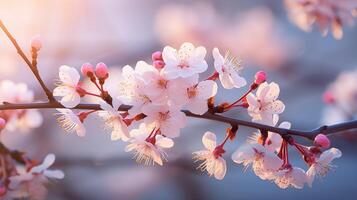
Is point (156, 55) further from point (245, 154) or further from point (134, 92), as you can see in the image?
point (245, 154)

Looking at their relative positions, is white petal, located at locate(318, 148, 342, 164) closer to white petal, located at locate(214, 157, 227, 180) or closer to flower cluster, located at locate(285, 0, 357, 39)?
white petal, located at locate(214, 157, 227, 180)

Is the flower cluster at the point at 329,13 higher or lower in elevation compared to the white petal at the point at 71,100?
higher

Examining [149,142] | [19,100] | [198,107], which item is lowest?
[19,100]

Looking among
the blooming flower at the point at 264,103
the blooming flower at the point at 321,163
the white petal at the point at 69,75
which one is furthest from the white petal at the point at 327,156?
the white petal at the point at 69,75

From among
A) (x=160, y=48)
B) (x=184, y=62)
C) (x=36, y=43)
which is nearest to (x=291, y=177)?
(x=184, y=62)

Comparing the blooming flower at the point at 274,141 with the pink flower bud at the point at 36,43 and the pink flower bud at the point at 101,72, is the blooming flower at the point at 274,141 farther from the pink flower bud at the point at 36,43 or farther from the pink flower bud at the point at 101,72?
the pink flower bud at the point at 36,43

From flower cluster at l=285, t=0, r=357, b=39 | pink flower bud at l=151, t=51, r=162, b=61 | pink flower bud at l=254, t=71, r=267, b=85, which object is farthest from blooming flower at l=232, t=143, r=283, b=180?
flower cluster at l=285, t=0, r=357, b=39

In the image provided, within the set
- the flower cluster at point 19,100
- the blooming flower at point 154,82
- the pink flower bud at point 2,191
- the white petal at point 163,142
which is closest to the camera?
the blooming flower at point 154,82
